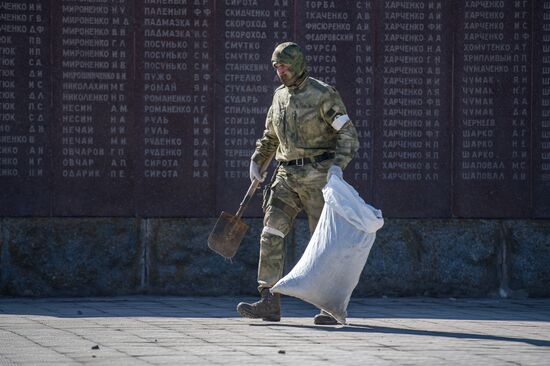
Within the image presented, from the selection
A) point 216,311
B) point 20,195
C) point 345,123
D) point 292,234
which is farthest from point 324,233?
point 20,195

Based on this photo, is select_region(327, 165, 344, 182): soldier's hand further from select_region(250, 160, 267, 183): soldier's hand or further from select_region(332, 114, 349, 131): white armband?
select_region(250, 160, 267, 183): soldier's hand

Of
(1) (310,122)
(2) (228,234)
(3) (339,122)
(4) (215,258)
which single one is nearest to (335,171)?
(3) (339,122)

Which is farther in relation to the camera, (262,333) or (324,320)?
(324,320)

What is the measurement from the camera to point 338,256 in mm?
8797

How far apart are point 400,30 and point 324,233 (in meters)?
3.50

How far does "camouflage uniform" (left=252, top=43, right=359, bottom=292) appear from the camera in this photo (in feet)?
30.3

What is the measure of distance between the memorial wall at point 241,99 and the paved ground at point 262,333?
102cm

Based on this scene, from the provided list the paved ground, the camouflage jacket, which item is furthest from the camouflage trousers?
the paved ground

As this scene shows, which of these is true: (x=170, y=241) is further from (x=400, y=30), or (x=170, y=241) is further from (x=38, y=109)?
(x=400, y=30)

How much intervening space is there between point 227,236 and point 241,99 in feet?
7.20

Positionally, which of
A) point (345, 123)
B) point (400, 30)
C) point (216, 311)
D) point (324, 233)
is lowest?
point (216, 311)

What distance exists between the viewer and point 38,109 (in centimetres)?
1130

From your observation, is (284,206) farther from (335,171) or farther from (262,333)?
(262,333)

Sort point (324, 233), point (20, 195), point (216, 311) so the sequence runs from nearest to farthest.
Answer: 1. point (324, 233)
2. point (216, 311)
3. point (20, 195)
